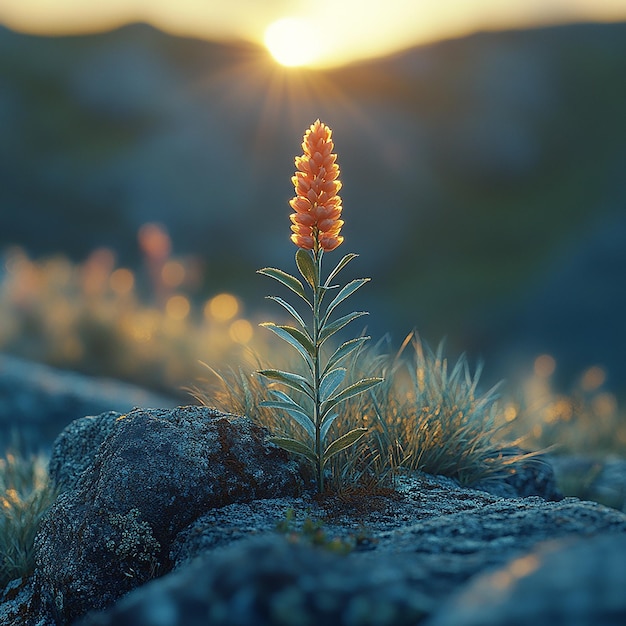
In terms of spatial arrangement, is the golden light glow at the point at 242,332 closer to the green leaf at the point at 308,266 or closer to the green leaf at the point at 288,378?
the green leaf at the point at 288,378

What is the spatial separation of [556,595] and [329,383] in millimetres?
1835

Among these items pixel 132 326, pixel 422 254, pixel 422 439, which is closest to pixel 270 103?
pixel 422 254

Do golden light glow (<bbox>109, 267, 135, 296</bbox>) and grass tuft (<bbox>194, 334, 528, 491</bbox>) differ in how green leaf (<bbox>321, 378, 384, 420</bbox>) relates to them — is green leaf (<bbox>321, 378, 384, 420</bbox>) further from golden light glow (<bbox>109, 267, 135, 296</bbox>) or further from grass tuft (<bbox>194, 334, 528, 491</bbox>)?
golden light glow (<bbox>109, 267, 135, 296</bbox>)

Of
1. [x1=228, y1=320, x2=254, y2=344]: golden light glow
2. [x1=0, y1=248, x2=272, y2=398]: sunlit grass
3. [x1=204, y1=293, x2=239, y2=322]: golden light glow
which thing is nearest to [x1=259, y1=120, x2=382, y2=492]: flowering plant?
[x1=0, y1=248, x2=272, y2=398]: sunlit grass

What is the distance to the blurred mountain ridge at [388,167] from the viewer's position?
1196 inches

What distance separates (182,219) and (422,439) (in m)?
34.5

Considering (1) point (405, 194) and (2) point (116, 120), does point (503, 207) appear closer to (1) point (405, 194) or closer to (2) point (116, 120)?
(1) point (405, 194)

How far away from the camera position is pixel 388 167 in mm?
40031

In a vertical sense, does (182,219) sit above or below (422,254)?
above

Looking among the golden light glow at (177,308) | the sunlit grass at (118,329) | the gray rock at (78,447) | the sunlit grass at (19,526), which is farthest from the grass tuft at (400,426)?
the golden light glow at (177,308)

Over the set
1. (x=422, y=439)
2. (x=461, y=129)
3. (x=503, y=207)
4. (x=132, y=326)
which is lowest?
(x=422, y=439)

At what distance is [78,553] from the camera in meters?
2.86

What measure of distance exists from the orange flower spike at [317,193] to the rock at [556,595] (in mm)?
1604

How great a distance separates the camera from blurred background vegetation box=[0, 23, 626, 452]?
1161 inches
